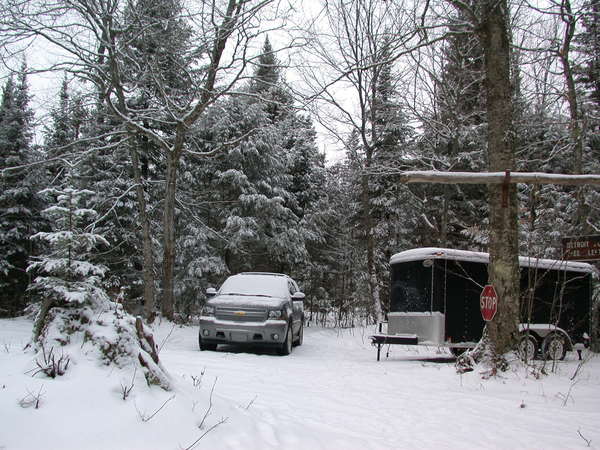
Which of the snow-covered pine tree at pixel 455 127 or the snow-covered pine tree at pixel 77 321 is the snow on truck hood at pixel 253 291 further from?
the snow-covered pine tree at pixel 455 127

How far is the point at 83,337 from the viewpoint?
14.5ft

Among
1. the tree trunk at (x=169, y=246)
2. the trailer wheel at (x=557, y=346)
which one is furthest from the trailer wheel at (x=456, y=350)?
the tree trunk at (x=169, y=246)

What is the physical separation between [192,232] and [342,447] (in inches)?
718

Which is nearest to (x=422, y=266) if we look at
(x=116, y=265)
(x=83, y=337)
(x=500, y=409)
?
(x=500, y=409)

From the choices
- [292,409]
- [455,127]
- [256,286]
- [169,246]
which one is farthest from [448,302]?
[455,127]

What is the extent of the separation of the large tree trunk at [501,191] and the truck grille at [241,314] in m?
4.87

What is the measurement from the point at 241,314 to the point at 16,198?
651 inches

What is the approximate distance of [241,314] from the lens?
11180 mm

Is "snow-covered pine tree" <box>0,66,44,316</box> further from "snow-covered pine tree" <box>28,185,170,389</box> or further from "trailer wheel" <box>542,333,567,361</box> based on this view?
"trailer wheel" <box>542,333,567,361</box>

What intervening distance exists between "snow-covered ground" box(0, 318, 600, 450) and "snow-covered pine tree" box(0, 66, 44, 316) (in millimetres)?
16830

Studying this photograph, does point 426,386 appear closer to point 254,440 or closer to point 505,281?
point 505,281

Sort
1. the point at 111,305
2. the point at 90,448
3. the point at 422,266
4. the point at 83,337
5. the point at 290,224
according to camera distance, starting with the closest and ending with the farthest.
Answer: the point at 90,448, the point at 83,337, the point at 111,305, the point at 422,266, the point at 290,224

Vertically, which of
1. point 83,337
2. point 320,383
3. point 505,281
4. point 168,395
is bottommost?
point 320,383

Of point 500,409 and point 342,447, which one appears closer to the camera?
point 342,447
